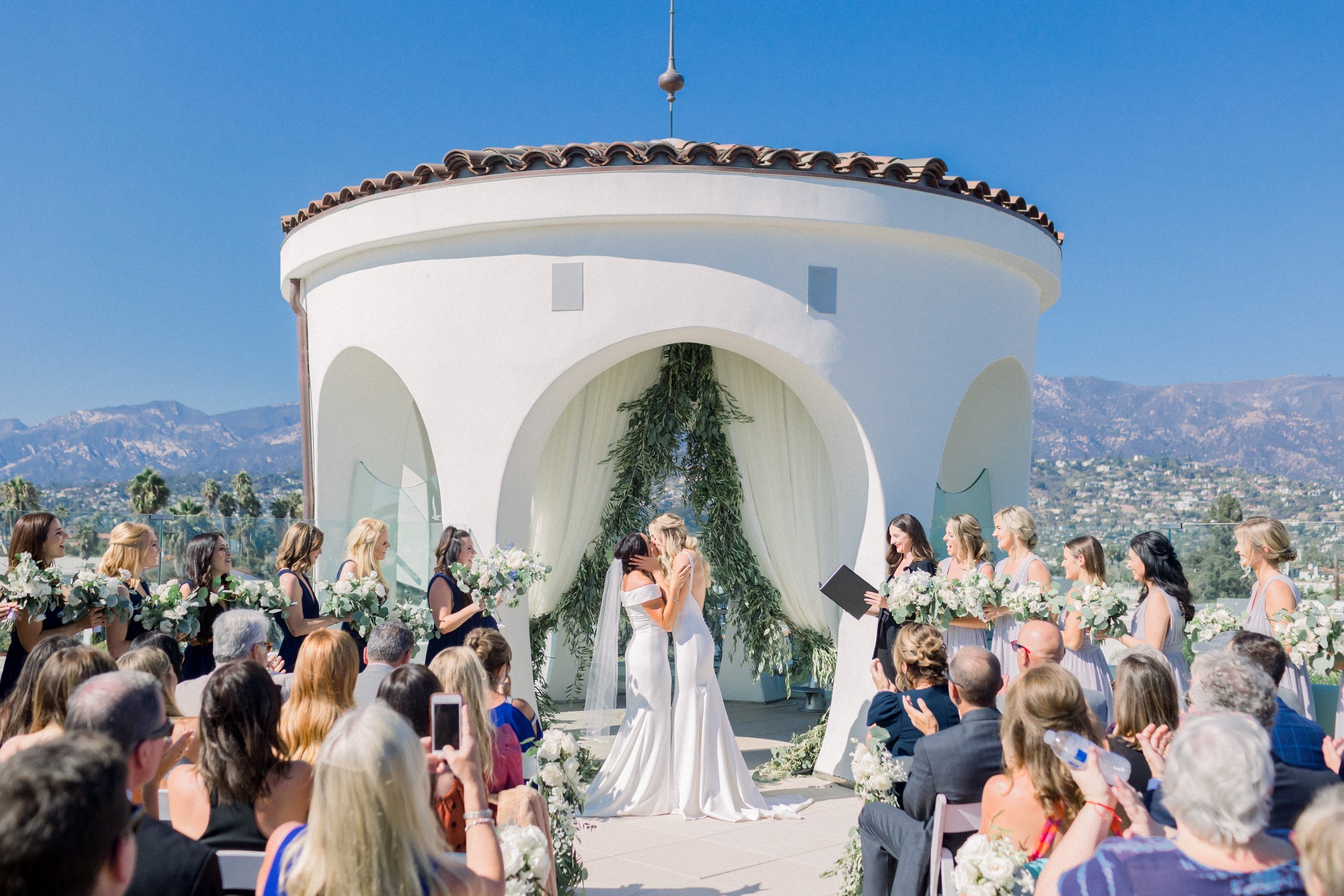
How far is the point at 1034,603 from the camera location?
5777 millimetres

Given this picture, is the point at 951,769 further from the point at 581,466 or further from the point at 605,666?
the point at 581,466

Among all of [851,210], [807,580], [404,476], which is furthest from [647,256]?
[404,476]

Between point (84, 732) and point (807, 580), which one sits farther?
point (807, 580)

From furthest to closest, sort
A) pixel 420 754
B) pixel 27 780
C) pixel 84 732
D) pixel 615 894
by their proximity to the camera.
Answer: pixel 615 894 < pixel 420 754 < pixel 84 732 < pixel 27 780

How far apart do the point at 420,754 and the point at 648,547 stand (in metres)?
4.40

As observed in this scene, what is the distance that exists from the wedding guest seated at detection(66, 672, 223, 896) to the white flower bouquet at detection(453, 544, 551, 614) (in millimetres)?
3751

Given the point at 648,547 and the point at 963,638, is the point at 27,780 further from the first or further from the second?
the point at 963,638

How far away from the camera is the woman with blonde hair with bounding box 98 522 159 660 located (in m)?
5.45

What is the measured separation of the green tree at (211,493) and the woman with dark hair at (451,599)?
41875mm

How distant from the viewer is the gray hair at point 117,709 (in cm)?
237

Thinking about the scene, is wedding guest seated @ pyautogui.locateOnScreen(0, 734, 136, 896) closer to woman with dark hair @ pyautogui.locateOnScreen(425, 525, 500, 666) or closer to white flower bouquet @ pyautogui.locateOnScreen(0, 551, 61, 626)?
white flower bouquet @ pyautogui.locateOnScreen(0, 551, 61, 626)

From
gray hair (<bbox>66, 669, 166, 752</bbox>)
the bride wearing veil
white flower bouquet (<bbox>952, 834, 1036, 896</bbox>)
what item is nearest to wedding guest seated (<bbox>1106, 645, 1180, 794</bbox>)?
white flower bouquet (<bbox>952, 834, 1036, 896</bbox>)

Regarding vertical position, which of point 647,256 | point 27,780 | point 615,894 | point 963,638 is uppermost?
point 647,256

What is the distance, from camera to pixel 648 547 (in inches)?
259
